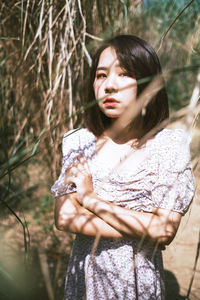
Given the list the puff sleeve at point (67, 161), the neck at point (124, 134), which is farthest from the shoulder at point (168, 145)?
the puff sleeve at point (67, 161)

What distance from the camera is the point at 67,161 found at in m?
1.16

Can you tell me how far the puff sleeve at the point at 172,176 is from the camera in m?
0.94

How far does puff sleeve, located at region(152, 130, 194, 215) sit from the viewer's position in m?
0.94

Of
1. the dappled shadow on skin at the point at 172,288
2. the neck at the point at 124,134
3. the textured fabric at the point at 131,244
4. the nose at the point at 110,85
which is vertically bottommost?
the dappled shadow on skin at the point at 172,288

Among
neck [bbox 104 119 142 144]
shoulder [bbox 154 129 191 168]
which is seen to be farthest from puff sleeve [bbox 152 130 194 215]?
neck [bbox 104 119 142 144]

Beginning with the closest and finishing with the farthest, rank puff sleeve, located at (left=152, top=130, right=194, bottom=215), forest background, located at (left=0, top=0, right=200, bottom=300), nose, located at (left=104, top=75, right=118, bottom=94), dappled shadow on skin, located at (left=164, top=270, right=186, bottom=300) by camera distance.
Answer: puff sleeve, located at (left=152, top=130, right=194, bottom=215), nose, located at (left=104, top=75, right=118, bottom=94), forest background, located at (left=0, top=0, right=200, bottom=300), dappled shadow on skin, located at (left=164, top=270, right=186, bottom=300)

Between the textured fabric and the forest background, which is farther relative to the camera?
the forest background

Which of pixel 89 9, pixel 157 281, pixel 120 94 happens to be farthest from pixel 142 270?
pixel 89 9

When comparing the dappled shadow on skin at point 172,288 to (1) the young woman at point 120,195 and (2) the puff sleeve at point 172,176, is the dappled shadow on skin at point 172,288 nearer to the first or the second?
(1) the young woman at point 120,195

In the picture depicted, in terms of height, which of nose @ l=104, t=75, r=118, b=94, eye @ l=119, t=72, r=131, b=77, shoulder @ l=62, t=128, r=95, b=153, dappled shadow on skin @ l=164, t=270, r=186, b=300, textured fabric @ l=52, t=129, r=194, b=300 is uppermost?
eye @ l=119, t=72, r=131, b=77

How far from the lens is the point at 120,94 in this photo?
1058mm

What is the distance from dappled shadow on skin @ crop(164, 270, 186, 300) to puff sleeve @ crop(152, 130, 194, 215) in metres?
1.10

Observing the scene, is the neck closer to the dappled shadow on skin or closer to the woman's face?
the woman's face

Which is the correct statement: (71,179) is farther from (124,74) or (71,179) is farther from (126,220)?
(124,74)
